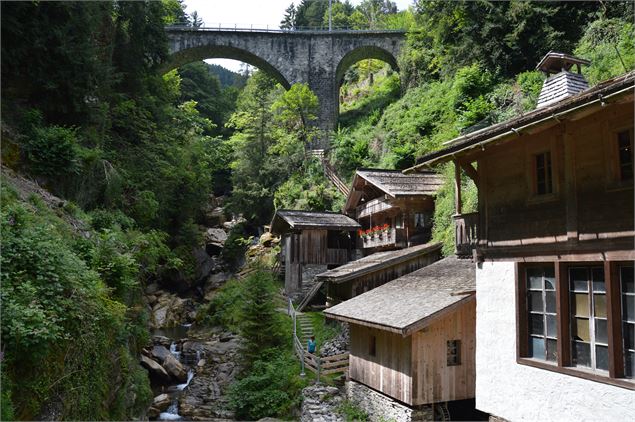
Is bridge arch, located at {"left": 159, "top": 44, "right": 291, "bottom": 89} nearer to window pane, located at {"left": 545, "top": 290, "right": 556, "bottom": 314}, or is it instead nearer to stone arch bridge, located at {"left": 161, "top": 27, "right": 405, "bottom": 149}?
stone arch bridge, located at {"left": 161, "top": 27, "right": 405, "bottom": 149}

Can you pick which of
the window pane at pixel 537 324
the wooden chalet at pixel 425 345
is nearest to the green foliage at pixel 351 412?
the wooden chalet at pixel 425 345

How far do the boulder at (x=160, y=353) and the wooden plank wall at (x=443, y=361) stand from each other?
14.3 metres

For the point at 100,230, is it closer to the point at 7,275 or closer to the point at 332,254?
the point at 7,275

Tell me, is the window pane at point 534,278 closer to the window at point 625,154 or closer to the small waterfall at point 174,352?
the window at point 625,154

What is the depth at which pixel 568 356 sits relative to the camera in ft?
32.2

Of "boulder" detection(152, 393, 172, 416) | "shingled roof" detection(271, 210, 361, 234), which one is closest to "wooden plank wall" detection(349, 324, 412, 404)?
"boulder" detection(152, 393, 172, 416)

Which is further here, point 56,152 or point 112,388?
point 56,152

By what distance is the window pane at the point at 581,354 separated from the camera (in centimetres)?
946

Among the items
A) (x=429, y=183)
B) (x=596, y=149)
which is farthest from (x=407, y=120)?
(x=596, y=149)

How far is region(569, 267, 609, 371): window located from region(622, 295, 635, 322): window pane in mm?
393

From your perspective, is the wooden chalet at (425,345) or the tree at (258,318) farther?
the tree at (258,318)

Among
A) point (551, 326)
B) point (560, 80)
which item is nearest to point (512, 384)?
point (551, 326)

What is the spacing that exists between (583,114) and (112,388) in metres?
12.5

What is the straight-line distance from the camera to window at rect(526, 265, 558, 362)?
407 inches
